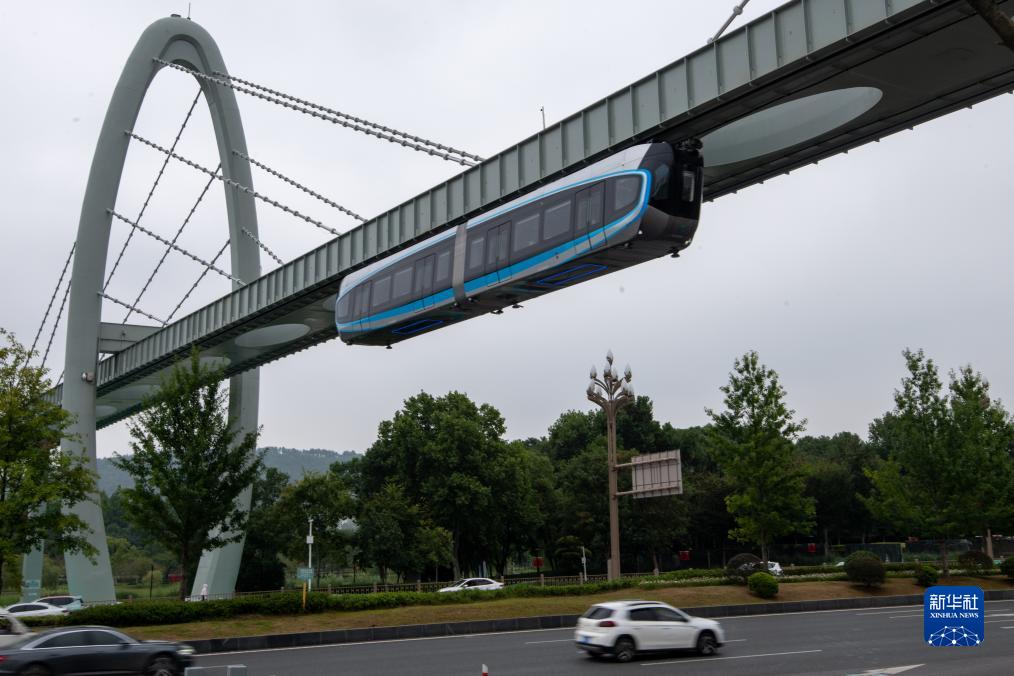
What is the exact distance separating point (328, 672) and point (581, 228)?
1184cm

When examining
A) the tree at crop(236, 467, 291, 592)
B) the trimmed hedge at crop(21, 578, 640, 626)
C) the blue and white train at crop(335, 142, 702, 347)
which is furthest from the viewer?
the tree at crop(236, 467, 291, 592)

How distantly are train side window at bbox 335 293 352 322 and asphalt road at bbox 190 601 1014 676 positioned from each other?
42.2 ft

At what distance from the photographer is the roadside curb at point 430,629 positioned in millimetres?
24453

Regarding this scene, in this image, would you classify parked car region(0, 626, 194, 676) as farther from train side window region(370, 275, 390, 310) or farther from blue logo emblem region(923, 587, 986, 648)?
blue logo emblem region(923, 587, 986, 648)

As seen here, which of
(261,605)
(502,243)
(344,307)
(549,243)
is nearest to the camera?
(549,243)

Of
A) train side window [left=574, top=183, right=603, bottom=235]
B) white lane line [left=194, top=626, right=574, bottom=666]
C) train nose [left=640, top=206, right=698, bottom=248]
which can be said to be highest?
train side window [left=574, top=183, right=603, bottom=235]

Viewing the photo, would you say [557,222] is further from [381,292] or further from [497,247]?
[381,292]

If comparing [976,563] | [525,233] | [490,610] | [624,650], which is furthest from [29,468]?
[976,563]

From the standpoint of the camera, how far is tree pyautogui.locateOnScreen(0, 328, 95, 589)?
102ft

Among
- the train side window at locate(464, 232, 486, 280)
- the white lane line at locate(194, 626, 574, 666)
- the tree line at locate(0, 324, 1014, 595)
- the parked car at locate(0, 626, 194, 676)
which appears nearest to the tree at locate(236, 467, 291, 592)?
the tree line at locate(0, 324, 1014, 595)

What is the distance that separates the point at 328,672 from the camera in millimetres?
18516

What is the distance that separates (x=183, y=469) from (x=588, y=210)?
16.6 m

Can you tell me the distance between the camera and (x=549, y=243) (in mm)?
24125

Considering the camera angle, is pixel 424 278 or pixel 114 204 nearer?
pixel 424 278
